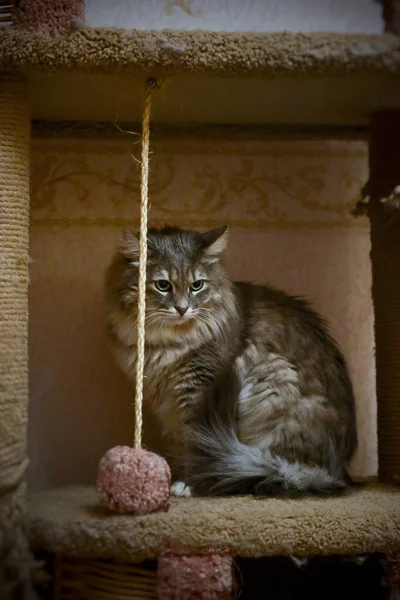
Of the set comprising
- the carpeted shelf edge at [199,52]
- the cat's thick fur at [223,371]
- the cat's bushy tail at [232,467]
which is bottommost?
the cat's bushy tail at [232,467]

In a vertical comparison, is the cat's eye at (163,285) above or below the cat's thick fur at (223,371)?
above

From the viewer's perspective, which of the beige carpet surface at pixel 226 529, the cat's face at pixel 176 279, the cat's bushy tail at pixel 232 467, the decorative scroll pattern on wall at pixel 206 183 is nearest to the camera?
the beige carpet surface at pixel 226 529

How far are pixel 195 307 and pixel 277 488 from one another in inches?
18.6

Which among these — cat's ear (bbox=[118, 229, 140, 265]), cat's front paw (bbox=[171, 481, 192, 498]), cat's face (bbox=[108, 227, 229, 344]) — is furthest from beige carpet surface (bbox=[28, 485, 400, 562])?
cat's ear (bbox=[118, 229, 140, 265])

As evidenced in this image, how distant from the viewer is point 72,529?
1.35 metres

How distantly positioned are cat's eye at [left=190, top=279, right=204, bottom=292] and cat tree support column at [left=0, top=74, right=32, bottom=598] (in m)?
0.44

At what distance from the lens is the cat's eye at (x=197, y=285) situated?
1.74 metres

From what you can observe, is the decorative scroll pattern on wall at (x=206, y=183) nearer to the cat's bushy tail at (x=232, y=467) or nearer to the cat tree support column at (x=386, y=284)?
the cat tree support column at (x=386, y=284)

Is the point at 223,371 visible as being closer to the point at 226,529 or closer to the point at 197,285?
the point at 197,285

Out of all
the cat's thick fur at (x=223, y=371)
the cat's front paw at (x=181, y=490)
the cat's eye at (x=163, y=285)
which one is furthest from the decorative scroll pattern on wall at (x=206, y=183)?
the cat's front paw at (x=181, y=490)

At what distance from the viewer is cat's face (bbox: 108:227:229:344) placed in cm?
170

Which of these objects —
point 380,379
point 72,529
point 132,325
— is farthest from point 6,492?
point 380,379

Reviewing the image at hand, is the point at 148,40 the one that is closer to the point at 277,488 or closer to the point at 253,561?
the point at 277,488

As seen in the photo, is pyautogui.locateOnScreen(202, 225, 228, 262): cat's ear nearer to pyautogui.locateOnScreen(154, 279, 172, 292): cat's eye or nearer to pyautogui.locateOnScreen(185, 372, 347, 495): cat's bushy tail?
pyautogui.locateOnScreen(154, 279, 172, 292): cat's eye
